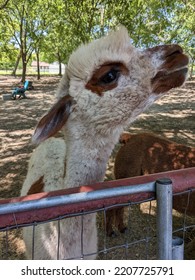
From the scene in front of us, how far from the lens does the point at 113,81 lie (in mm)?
1873

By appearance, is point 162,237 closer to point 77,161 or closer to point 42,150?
point 77,161

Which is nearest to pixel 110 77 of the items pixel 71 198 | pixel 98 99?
pixel 98 99

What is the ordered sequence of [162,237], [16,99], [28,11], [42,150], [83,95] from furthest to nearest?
1. [28,11]
2. [16,99]
3. [42,150]
4. [83,95]
5. [162,237]

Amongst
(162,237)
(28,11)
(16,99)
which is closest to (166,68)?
(162,237)

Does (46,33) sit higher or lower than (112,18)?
higher

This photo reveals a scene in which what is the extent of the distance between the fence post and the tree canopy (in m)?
10.5

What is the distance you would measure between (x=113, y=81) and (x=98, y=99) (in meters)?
0.16

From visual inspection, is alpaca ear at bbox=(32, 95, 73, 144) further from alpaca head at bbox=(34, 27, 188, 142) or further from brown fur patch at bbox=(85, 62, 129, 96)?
brown fur patch at bbox=(85, 62, 129, 96)

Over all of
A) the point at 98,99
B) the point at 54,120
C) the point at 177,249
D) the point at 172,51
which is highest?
the point at 172,51

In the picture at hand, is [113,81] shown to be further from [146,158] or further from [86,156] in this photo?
[146,158]

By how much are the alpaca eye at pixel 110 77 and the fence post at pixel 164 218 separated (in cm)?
88

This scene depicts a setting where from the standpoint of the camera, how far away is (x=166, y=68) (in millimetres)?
1935

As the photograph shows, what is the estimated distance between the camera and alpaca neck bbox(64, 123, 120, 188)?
Result: 76.0 inches

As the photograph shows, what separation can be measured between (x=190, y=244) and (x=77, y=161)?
2.43 m
